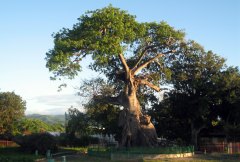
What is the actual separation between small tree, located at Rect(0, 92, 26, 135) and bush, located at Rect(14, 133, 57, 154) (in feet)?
55.5

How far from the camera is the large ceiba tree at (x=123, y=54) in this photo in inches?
1468

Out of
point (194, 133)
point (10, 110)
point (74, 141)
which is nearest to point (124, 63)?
point (194, 133)

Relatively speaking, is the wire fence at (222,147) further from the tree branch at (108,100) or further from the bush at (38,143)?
the bush at (38,143)

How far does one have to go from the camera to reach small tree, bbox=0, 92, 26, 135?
209 ft

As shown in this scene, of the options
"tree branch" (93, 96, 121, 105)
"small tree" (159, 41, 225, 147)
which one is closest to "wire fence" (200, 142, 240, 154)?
"small tree" (159, 41, 225, 147)

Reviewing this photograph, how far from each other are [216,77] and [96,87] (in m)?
14.1

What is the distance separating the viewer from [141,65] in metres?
44.8

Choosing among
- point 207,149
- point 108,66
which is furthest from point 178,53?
point 207,149

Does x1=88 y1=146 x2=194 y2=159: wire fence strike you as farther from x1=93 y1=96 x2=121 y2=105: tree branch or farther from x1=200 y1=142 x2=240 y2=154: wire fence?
x1=93 y1=96 x2=121 y2=105: tree branch

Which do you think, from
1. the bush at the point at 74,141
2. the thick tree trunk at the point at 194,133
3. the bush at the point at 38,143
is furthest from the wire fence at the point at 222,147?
the bush at the point at 74,141

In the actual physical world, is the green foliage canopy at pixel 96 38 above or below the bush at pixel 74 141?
above

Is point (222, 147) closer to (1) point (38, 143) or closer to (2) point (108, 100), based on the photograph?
(2) point (108, 100)

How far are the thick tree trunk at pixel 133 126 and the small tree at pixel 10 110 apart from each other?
26538 millimetres

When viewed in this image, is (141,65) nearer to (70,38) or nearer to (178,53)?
(178,53)
